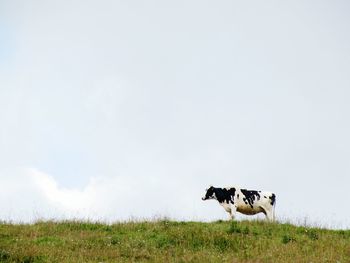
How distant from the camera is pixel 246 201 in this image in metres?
25.1

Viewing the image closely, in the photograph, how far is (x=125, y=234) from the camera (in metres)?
19.4

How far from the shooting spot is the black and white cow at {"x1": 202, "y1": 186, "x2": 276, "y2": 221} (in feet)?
82.2

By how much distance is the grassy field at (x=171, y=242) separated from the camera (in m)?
15.5

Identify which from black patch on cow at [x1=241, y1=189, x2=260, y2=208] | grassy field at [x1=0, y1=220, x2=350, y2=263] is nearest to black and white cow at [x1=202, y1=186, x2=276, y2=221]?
black patch on cow at [x1=241, y1=189, x2=260, y2=208]

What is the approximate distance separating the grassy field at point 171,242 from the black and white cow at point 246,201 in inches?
139

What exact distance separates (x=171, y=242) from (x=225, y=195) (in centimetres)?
776

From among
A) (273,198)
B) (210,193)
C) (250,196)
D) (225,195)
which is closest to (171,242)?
(225,195)

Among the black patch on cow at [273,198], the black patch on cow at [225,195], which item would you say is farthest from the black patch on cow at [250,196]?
the black patch on cow at [273,198]

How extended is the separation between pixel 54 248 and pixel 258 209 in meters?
11.7

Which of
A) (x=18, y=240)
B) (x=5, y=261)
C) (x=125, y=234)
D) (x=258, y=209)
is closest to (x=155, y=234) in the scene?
(x=125, y=234)

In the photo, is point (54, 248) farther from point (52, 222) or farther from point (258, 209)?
point (258, 209)

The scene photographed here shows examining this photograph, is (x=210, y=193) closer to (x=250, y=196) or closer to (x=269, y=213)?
(x=250, y=196)

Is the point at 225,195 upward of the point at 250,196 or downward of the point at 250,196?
upward

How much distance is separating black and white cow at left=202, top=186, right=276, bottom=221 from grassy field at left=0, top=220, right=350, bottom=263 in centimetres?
354
